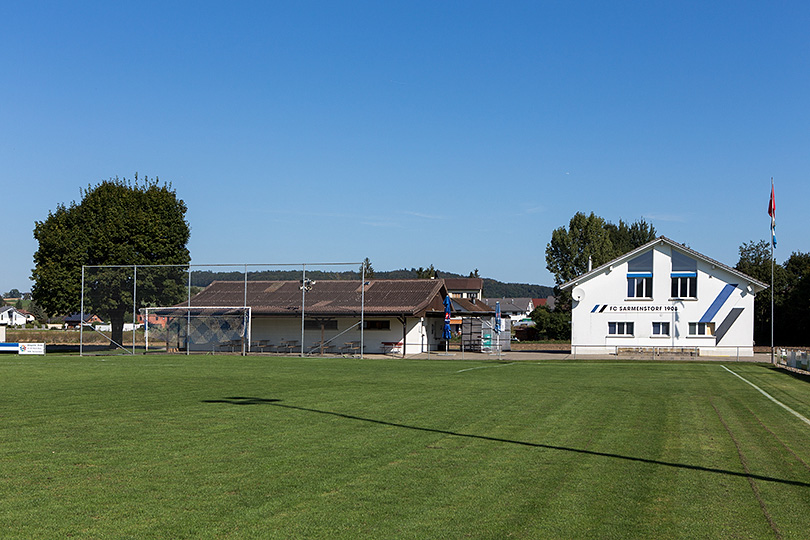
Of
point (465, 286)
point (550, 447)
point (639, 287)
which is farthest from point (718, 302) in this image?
point (465, 286)

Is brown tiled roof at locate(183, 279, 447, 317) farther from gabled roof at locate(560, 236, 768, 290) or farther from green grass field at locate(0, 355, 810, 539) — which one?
green grass field at locate(0, 355, 810, 539)

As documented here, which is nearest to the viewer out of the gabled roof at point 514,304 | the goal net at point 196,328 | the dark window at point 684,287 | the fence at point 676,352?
the goal net at point 196,328

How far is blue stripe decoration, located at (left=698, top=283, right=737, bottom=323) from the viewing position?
46.6 meters

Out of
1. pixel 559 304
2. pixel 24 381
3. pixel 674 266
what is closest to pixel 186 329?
pixel 24 381

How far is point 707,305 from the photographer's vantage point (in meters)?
46.7

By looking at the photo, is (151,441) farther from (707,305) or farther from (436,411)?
(707,305)

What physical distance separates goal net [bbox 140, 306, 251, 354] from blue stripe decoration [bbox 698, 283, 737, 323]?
28.7 m

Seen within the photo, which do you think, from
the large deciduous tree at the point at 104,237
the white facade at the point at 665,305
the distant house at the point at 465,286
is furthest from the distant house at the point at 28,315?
the white facade at the point at 665,305

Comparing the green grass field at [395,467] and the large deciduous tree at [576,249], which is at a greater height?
the large deciduous tree at [576,249]

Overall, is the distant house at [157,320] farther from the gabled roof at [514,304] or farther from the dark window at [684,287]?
the gabled roof at [514,304]

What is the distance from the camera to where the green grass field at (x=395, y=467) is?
607 centimetres

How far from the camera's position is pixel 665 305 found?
4747cm

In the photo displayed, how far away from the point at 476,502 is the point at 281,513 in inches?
71.3

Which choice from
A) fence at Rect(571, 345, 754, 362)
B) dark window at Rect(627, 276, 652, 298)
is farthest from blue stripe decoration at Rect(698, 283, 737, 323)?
dark window at Rect(627, 276, 652, 298)
